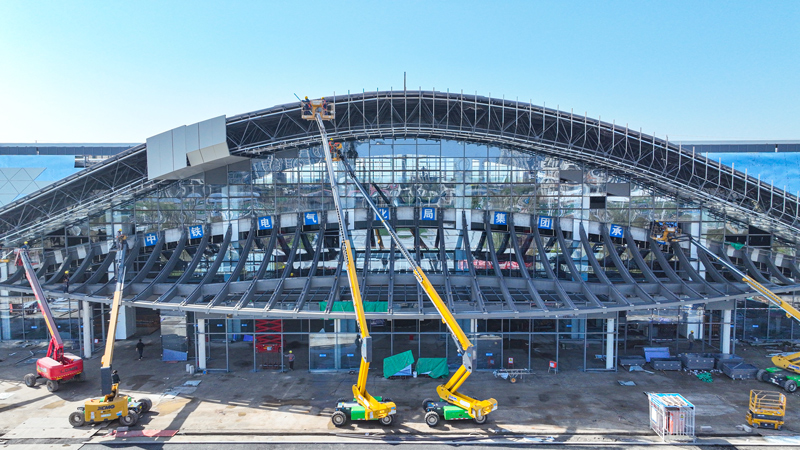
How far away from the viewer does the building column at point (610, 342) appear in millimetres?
24422

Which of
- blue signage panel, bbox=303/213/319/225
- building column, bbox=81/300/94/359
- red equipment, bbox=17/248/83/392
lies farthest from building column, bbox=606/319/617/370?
building column, bbox=81/300/94/359

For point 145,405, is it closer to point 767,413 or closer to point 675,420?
point 675,420

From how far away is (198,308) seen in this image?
71.8 feet

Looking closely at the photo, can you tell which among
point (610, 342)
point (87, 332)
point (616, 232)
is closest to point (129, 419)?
point (87, 332)

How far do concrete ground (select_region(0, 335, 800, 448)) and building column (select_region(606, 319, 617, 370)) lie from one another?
59 centimetres

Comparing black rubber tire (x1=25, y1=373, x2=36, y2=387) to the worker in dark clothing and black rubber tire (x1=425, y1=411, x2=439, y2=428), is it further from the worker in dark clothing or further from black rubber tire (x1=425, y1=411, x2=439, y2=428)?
black rubber tire (x1=425, y1=411, x2=439, y2=428)

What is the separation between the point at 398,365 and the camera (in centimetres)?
2359

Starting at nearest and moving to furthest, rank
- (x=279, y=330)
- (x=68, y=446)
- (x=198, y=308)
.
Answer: (x=68, y=446), (x=198, y=308), (x=279, y=330)

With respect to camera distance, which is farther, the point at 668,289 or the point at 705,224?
the point at 705,224

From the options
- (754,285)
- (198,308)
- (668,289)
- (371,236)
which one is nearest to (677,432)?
(668,289)

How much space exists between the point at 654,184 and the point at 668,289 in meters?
7.64

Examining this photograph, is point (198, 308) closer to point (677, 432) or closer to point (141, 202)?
point (141, 202)

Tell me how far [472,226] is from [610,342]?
10.5 m

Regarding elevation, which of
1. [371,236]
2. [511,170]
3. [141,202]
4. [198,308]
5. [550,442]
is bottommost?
[550,442]
